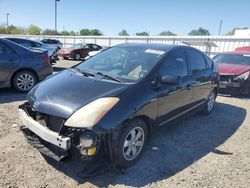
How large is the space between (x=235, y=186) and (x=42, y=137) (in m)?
2.50

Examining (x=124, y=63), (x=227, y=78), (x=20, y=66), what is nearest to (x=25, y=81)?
(x=20, y=66)

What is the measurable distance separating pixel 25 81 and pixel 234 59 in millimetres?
7153

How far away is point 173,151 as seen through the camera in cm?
399

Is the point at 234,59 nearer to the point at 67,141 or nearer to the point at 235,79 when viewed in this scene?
the point at 235,79

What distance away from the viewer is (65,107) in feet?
9.96

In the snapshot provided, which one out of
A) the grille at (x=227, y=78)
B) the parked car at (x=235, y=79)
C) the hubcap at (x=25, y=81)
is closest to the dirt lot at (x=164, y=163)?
the hubcap at (x=25, y=81)

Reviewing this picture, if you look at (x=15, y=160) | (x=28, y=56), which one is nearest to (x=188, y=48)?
(x=15, y=160)

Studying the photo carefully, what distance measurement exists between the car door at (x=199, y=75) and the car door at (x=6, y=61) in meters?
4.52

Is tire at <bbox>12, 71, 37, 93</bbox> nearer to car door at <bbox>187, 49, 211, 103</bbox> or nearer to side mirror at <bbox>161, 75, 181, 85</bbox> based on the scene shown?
car door at <bbox>187, 49, 211, 103</bbox>

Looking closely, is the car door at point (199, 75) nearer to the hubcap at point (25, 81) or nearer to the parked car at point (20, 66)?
the parked car at point (20, 66)

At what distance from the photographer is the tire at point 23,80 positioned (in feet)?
22.3

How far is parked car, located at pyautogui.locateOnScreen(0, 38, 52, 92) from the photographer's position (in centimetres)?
654

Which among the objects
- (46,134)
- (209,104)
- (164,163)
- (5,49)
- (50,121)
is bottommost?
(164,163)

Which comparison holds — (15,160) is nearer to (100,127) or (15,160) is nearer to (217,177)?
(100,127)
